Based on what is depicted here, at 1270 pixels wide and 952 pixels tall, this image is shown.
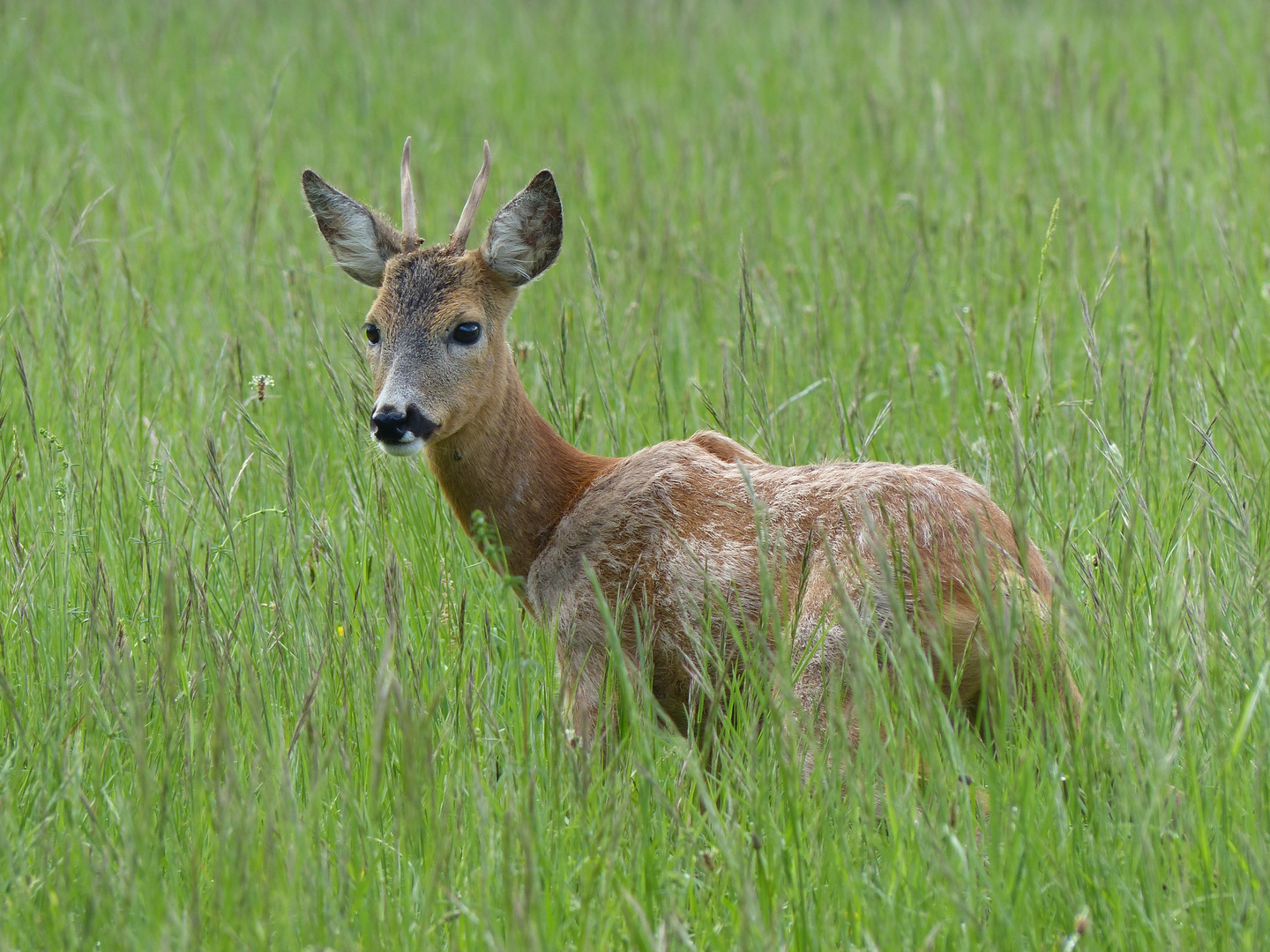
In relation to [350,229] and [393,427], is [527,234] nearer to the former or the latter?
[350,229]

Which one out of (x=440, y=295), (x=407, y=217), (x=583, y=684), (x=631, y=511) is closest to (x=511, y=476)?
(x=631, y=511)

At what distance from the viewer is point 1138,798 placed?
7.71 feet

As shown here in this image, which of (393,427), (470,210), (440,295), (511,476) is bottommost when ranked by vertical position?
(511,476)

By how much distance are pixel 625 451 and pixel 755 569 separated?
4.04 feet

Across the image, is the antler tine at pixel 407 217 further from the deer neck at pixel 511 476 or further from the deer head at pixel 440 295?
the deer neck at pixel 511 476

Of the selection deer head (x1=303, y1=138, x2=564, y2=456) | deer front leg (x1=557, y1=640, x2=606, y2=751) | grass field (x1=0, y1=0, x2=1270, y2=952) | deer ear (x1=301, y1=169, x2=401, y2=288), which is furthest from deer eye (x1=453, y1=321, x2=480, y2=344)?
deer front leg (x1=557, y1=640, x2=606, y2=751)

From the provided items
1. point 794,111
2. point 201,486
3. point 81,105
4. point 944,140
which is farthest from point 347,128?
point 201,486

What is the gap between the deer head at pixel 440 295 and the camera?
149 inches

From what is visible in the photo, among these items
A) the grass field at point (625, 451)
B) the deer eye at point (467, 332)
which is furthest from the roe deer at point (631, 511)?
the grass field at point (625, 451)

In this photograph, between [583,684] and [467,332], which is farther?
[467,332]

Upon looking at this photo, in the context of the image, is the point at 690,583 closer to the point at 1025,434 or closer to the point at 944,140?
the point at 1025,434

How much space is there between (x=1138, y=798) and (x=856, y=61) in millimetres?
8306

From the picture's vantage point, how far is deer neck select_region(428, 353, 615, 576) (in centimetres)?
393

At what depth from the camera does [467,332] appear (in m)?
3.94
